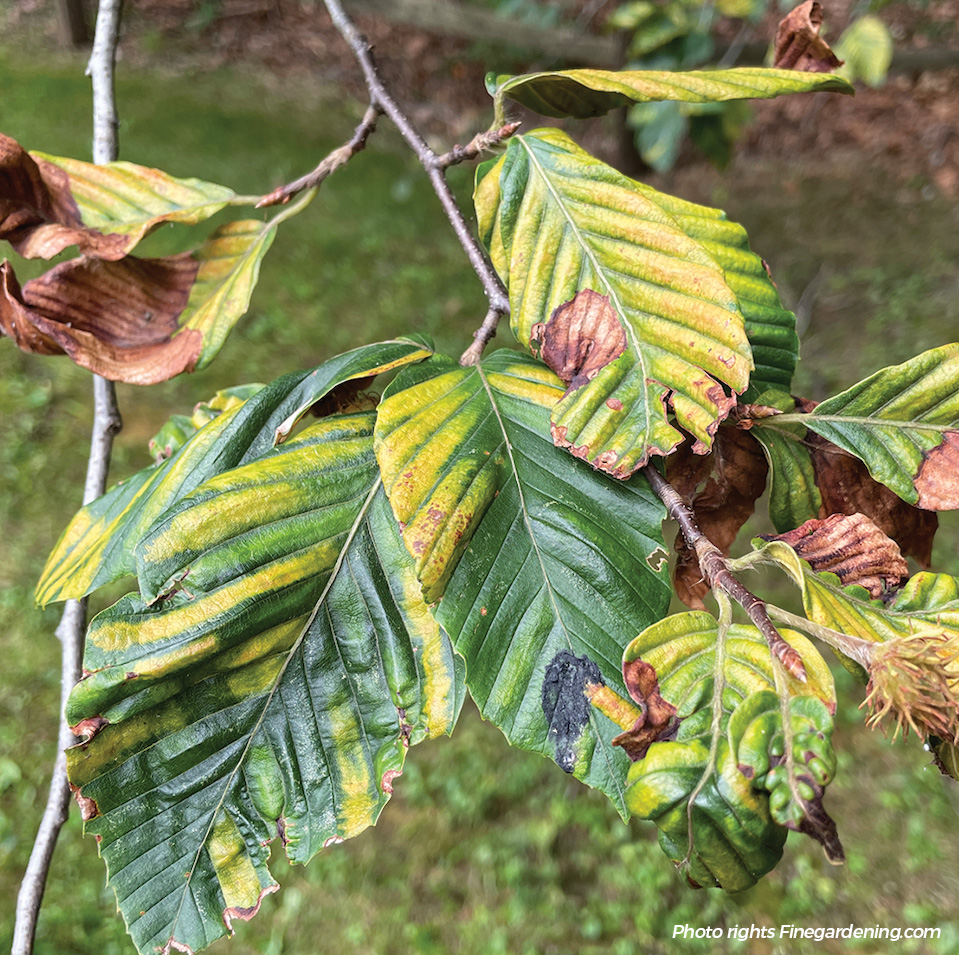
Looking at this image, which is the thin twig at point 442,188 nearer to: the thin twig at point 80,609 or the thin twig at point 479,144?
the thin twig at point 479,144

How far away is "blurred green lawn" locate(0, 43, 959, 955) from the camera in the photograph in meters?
1.95

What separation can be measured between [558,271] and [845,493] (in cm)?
31

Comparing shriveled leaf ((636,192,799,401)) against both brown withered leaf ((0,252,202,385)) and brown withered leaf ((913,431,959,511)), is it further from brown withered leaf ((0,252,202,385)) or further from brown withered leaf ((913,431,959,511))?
brown withered leaf ((0,252,202,385))

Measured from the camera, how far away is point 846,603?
→ 1.64ft

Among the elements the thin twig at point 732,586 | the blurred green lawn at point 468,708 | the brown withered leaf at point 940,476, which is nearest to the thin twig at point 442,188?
the thin twig at point 732,586

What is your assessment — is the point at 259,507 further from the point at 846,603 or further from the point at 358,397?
the point at 846,603

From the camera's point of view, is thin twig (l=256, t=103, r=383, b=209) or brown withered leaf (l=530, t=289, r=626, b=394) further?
thin twig (l=256, t=103, r=383, b=209)

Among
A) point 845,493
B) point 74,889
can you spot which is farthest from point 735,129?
point 74,889

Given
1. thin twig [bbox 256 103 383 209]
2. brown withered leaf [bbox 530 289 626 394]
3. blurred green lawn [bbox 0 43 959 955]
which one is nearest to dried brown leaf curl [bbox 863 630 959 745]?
brown withered leaf [bbox 530 289 626 394]

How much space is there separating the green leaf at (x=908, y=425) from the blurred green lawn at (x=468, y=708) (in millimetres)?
1762

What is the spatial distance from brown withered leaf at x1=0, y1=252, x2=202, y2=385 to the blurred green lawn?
1663mm

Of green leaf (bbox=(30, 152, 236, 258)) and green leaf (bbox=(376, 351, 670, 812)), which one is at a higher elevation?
green leaf (bbox=(30, 152, 236, 258))

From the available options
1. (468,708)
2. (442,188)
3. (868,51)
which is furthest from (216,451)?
(868,51)

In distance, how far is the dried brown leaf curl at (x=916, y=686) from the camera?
1.35ft
